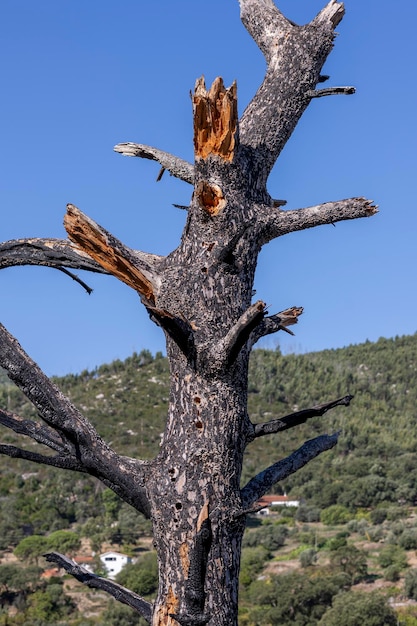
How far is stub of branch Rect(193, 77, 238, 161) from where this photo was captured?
259 centimetres

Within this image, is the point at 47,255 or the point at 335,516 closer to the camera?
the point at 47,255

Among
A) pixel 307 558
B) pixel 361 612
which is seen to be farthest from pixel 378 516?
pixel 361 612

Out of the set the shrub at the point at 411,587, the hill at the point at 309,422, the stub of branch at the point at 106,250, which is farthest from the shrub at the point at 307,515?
the stub of branch at the point at 106,250

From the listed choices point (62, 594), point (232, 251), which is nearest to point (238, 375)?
point (232, 251)

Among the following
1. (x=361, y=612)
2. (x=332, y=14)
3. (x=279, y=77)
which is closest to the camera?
(x=279, y=77)

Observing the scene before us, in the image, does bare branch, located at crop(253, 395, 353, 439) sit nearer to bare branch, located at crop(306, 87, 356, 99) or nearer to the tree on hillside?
the tree on hillside

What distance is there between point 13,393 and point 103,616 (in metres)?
45.1

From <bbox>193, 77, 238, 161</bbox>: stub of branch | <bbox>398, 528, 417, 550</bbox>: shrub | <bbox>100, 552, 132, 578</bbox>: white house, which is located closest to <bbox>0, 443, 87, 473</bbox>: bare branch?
<bbox>193, 77, 238, 161</bbox>: stub of branch

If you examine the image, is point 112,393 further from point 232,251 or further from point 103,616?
point 232,251

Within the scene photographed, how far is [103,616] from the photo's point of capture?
31.6m

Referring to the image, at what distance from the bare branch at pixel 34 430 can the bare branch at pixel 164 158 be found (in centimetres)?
122

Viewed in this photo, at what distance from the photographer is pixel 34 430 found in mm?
2727

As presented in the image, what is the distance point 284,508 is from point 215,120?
55.4 meters

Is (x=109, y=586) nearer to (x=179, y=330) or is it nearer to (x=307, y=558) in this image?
(x=179, y=330)
